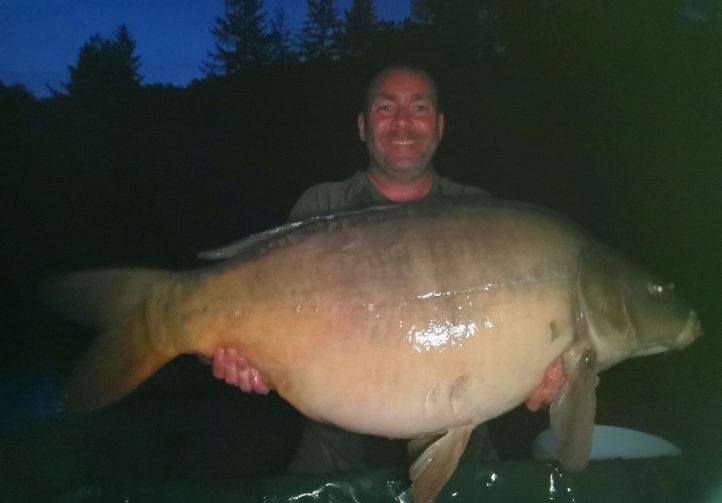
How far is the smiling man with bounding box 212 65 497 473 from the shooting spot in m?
2.09

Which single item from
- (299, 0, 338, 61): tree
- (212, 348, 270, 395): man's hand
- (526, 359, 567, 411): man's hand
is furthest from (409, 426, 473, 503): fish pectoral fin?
(299, 0, 338, 61): tree

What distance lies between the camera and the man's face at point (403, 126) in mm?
2182

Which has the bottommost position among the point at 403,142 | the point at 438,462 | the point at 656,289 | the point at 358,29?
the point at 438,462

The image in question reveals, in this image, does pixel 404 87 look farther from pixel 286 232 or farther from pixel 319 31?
pixel 319 31

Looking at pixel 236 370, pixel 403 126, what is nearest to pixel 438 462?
pixel 236 370

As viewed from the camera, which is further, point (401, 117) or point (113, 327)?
point (401, 117)

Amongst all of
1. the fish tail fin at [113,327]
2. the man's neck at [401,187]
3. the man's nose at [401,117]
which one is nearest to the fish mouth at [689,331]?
the man's neck at [401,187]

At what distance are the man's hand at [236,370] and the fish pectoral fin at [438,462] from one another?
0.41 metres

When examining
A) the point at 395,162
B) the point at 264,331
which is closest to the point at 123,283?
the point at 264,331

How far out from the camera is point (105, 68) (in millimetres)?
23656

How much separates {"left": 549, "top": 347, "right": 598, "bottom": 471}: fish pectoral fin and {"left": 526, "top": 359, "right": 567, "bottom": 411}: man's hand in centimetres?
2

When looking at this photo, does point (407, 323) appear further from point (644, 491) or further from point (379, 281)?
point (644, 491)

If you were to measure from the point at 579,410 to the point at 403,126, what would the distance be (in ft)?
3.49

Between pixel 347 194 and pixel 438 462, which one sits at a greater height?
pixel 347 194
